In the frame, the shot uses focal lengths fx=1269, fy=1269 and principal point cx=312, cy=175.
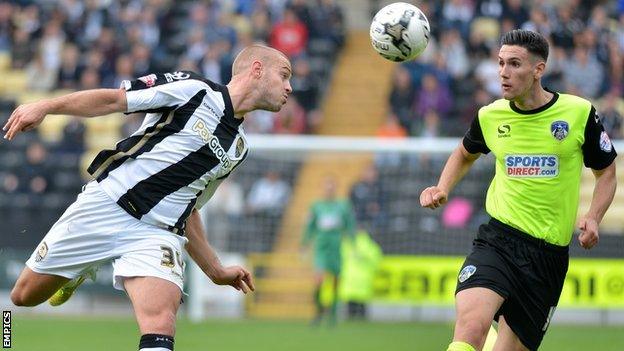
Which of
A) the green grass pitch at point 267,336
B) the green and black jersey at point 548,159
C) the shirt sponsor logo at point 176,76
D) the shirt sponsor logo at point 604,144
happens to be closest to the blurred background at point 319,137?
the green grass pitch at point 267,336

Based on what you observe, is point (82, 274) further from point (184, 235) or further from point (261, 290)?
point (261, 290)

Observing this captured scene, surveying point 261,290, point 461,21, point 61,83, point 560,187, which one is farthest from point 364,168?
point 560,187

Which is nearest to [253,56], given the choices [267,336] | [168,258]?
[168,258]

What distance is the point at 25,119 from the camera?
22.3 ft

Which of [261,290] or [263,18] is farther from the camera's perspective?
[263,18]

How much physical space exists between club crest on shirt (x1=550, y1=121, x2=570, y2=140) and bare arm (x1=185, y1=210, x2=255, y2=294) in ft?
7.06

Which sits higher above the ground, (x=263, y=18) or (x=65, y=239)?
(x=263, y=18)

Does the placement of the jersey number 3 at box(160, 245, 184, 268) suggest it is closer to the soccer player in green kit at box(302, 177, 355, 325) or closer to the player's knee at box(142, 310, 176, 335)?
the player's knee at box(142, 310, 176, 335)

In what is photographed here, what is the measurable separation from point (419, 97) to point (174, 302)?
47.0ft

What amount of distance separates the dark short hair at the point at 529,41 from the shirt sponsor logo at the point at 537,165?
0.64 meters

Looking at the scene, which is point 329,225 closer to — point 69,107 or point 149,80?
point 149,80

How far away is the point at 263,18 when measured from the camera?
23.5m

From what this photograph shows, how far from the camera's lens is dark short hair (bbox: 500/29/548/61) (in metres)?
7.94

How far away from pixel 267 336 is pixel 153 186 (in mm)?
7758
